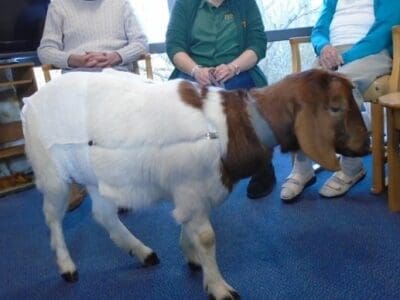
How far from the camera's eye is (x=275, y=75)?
371 centimetres

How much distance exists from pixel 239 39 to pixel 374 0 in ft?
2.25

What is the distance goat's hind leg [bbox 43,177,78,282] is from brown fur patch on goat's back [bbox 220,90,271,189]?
0.62 m

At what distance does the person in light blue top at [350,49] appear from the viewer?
6.89 ft

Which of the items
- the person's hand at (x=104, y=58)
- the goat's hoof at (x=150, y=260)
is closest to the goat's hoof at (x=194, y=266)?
the goat's hoof at (x=150, y=260)

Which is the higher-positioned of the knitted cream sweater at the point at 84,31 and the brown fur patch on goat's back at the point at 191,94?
the knitted cream sweater at the point at 84,31

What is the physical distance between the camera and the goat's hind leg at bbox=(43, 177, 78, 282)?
157 cm

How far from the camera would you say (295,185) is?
227cm

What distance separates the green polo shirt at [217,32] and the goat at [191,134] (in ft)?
2.93

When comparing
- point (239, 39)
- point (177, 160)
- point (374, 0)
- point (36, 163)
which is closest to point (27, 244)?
point (36, 163)

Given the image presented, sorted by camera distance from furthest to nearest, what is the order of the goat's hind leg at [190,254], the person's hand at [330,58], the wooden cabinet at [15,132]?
the wooden cabinet at [15,132], the person's hand at [330,58], the goat's hind leg at [190,254]

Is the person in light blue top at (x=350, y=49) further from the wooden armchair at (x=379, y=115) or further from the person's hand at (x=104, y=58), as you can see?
the person's hand at (x=104, y=58)

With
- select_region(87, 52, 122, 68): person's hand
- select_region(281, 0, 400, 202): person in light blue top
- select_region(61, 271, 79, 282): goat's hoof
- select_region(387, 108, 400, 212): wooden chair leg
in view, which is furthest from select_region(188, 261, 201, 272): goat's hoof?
select_region(87, 52, 122, 68): person's hand

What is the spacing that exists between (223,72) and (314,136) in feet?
3.02

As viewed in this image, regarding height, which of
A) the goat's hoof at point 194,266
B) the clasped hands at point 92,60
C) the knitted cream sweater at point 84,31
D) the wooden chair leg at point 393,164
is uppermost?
the knitted cream sweater at point 84,31
